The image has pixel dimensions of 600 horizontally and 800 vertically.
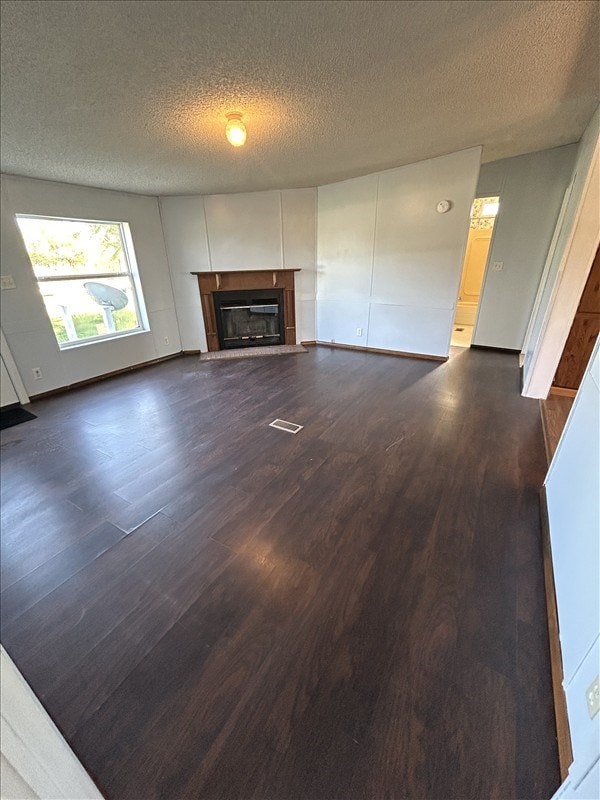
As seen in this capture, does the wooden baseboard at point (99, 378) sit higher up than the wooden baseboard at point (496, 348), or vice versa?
the wooden baseboard at point (496, 348)

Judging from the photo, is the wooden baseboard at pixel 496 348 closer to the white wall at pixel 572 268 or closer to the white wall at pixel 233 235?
→ the white wall at pixel 572 268

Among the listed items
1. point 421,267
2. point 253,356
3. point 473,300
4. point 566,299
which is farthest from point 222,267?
point 473,300

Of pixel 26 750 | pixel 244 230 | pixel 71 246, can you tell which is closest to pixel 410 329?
pixel 244 230

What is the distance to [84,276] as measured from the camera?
384cm

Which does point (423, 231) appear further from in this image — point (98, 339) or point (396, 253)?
point (98, 339)

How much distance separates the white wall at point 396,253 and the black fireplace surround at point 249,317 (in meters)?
0.78

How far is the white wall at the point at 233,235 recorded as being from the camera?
4.56 metres

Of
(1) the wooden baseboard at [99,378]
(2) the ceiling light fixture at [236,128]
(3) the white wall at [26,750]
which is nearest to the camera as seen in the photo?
(3) the white wall at [26,750]

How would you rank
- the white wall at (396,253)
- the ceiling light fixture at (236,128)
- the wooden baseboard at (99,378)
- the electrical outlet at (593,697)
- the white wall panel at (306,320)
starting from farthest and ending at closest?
the white wall panel at (306,320) → the white wall at (396,253) → the wooden baseboard at (99,378) → the ceiling light fixture at (236,128) → the electrical outlet at (593,697)

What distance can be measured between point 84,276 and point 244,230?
2.24 m

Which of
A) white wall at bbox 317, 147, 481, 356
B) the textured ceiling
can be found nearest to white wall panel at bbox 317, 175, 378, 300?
white wall at bbox 317, 147, 481, 356

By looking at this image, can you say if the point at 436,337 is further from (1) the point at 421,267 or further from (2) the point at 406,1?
(2) the point at 406,1

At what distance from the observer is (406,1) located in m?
1.30

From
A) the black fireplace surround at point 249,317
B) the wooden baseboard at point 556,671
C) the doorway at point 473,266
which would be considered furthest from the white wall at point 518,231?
the wooden baseboard at point 556,671
